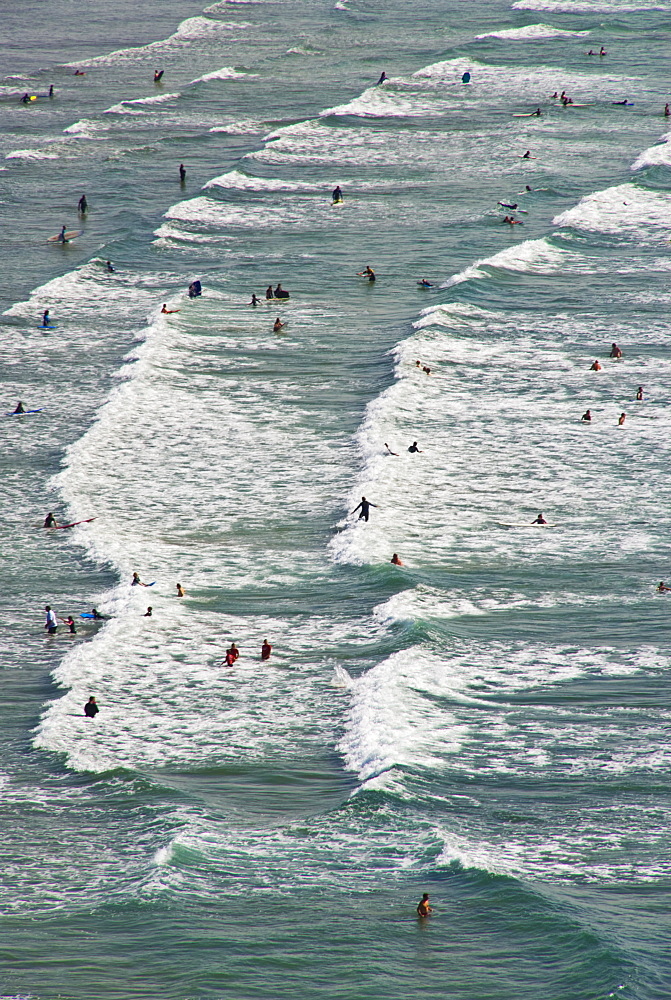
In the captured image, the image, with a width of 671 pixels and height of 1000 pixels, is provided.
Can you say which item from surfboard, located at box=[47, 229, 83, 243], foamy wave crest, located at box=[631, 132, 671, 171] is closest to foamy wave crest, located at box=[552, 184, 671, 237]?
foamy wave crest, located at box=[631, 132, 671, 171]

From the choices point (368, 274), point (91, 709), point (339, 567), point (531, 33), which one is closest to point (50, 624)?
point (91, 709)

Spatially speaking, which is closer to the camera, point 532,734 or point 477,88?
point 532,734

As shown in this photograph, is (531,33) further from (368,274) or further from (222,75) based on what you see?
(368,274)

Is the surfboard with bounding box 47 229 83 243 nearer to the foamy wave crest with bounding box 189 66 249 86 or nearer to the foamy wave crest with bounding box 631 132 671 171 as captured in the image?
the foamy wave crest with bounding box 631 132 671 171

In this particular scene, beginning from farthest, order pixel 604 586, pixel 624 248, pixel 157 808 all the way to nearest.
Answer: pixel 624 248
pixel 604 586
pixel 157 808

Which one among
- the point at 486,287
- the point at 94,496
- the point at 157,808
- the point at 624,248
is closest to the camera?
the point at 157,808

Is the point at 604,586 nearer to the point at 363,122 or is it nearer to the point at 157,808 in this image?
the point at 157,808

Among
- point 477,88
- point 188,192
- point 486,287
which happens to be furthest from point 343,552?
point 477,88
